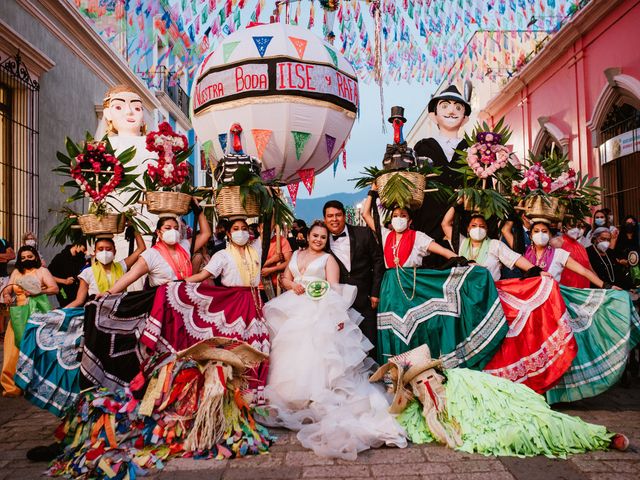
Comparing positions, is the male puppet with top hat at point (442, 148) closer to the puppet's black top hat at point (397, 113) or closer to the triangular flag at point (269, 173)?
the puppet's black top hat at point (397, 113)

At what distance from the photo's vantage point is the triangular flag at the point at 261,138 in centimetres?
782

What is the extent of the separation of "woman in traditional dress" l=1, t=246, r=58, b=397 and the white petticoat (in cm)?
267

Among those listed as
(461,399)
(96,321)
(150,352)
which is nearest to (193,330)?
(150,352)

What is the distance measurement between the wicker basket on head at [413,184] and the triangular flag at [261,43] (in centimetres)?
273

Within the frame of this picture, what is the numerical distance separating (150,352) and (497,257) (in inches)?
127

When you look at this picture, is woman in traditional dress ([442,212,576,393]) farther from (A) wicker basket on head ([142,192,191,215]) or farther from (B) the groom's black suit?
(A) wicker basket on head ([142,192,191,215])

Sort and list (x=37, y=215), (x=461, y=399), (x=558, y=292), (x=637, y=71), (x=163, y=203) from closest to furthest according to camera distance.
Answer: (x=461, y=399)
(x=558, y=292)
(x=163, y=203)
(x=37, y=215)
(x=637, y=71)

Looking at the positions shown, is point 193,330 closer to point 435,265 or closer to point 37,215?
point 435,265

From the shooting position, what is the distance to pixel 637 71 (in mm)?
11945

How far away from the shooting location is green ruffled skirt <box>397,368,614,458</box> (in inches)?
157

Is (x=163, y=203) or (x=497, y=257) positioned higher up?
(x=163, y=203)

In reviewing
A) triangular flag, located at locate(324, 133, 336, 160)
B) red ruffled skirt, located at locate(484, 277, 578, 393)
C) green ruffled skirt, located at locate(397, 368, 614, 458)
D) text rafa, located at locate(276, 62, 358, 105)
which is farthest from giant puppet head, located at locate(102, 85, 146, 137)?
green ruffled skirt, located at locate(397, 368, 614, 458)

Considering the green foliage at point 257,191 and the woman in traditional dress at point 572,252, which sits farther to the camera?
the woman in traditional dress at point 572,252

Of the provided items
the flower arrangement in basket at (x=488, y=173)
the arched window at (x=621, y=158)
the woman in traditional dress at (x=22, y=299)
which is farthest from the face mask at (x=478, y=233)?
the arched window at (x=621, y=158)
